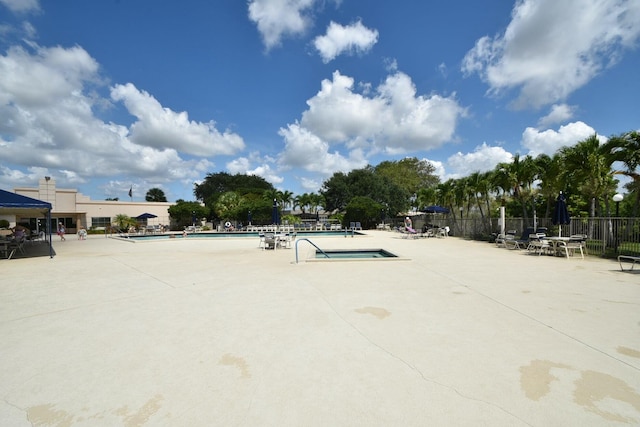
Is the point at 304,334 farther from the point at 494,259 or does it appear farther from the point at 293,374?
the point at 494,259

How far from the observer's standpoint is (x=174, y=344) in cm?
361

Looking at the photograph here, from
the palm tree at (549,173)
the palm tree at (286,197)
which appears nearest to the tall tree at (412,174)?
the palm tree at (286,197)

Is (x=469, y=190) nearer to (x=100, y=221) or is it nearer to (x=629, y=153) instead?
(x=629, y=153)

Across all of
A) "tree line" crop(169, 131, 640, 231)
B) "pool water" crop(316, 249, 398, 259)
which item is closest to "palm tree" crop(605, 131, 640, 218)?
"tree line" crop(169, 131, 640, 231)

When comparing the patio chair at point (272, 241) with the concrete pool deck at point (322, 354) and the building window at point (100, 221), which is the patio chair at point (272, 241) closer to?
the concrete pool deck at point (322, 354)

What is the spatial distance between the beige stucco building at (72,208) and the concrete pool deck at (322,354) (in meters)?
34.3

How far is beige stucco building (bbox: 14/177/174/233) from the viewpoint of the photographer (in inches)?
1256

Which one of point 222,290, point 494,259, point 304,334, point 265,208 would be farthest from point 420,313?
point 265,208

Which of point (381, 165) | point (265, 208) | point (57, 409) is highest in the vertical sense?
point (381, 165)

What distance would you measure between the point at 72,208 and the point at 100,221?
9.91ft

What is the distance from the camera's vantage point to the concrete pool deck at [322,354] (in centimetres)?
238

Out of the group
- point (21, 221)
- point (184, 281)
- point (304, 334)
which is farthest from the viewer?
point (21, 221)

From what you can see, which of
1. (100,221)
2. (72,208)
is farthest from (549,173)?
(72,208)

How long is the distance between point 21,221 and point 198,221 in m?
18.6
